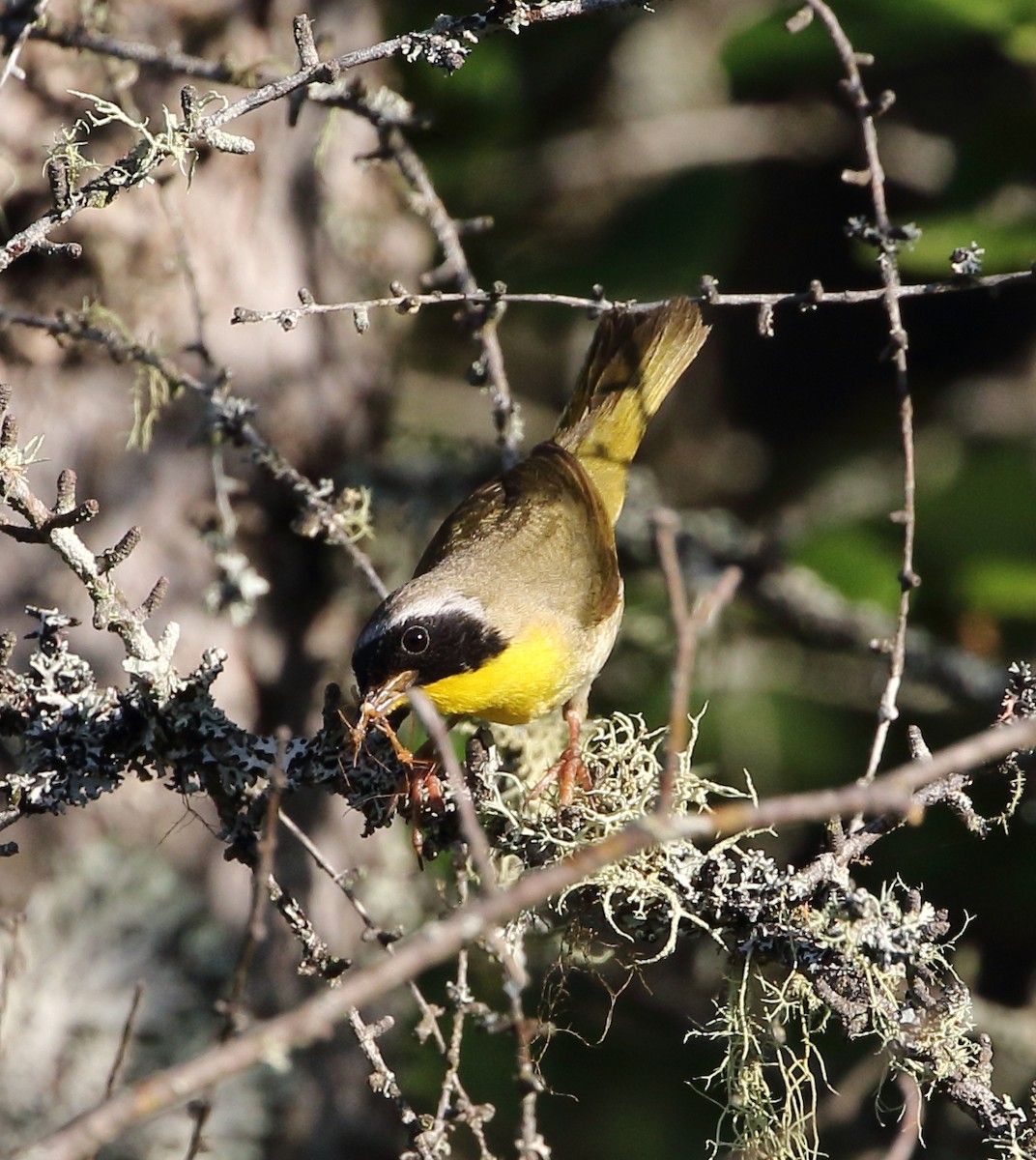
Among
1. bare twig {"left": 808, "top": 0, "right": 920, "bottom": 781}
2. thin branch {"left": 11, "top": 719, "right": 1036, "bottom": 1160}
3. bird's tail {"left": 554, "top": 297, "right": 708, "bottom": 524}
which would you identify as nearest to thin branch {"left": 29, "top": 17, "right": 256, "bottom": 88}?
bare twig {"left": 808, "top": 0, "right": 920, "bottom": 781}

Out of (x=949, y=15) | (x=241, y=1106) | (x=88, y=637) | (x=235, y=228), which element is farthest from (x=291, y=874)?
(x=949, y=15)

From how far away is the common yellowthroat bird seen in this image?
2.85 m

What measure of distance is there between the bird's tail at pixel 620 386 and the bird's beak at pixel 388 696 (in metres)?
1.20

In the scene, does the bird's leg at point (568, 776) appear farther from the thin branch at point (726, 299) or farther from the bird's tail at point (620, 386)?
the bird's tail at point (620, 386)

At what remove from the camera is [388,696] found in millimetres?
2684

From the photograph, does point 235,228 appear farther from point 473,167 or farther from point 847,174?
point 847,174

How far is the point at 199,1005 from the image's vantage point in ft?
11.3

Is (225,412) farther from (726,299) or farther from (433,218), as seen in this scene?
(726,299)

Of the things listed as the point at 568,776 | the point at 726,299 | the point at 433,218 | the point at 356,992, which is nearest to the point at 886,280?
the point at 726,299

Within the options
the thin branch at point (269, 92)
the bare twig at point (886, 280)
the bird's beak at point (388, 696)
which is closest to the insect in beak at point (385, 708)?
the bird's beak at point (388, 696)

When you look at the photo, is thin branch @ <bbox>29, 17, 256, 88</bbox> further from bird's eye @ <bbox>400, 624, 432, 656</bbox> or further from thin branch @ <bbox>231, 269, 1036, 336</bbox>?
bird's eye @ <bbox>400, 624, 432, 656</bbox>

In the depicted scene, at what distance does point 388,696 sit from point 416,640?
186 mm

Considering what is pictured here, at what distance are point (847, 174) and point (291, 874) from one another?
2.49m

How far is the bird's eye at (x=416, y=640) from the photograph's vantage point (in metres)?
2.81
